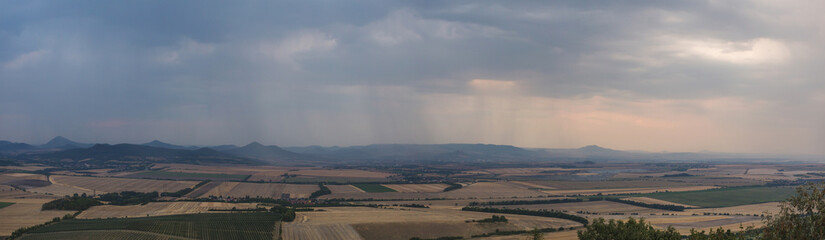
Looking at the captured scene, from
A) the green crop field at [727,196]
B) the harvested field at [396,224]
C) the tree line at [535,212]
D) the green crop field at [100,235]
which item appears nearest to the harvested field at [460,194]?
the tree line at [535,212]

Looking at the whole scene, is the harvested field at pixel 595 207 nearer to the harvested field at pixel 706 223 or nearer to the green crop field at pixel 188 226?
the harvested field at pixel 706 223

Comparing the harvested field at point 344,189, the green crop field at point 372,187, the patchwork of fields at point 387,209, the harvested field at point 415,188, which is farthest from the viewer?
the harvested field at point 415,188

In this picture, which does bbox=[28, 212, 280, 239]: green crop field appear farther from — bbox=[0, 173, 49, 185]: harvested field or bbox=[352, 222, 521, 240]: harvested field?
bbox=[0, 173, 49, 185]: harvested field

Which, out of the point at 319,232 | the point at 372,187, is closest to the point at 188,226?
the point at 319,232

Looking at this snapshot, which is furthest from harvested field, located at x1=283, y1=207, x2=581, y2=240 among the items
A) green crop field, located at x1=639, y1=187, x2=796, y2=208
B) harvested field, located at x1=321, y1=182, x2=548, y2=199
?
green crop field, located at x1=639, y1=187, x2=796, y2=208

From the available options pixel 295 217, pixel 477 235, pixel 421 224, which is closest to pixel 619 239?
pixel 477 235
